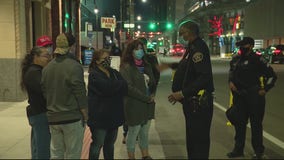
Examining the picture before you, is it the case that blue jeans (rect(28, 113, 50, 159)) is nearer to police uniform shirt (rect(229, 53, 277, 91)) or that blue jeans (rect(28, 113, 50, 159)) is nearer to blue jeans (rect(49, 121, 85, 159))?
blue jeans (rect(49, 121, 85, 159))

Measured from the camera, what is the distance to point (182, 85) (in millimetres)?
4629

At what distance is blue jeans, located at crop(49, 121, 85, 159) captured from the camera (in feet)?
14.4

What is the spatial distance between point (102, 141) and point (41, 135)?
0.74 meters

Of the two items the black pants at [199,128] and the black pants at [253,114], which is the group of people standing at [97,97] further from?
the black pants at [253,114]

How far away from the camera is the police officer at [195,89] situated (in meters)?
4.47

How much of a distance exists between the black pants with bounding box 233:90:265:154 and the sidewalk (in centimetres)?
139

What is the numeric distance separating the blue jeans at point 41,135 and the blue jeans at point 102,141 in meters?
0.54

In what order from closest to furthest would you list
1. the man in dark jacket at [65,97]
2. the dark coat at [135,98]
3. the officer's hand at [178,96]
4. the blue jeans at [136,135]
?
the man in dark jacket at [65,97], the officer's hand at [178,96], the dark coat at [135,98], the blue jeans at [136,135]

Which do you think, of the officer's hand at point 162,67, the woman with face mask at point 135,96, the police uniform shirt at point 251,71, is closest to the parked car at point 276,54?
the police uniform shirt at point 251,71

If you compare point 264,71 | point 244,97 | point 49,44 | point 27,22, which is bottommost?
point 244,97

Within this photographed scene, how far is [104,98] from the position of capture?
4762 mm

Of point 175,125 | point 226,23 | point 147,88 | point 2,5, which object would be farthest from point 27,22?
point 226,23

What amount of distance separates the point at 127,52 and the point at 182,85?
1300 millimetres

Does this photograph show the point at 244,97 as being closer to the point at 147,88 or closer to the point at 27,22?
the point at 147,88
